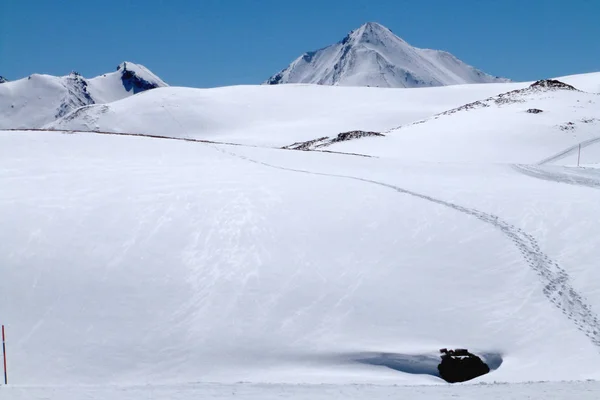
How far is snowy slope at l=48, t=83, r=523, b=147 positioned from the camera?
2687 inches

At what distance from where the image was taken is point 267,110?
77500 millimetres

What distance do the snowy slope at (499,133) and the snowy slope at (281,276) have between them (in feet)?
49.6

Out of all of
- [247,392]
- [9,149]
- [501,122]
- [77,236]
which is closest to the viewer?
[247,392]

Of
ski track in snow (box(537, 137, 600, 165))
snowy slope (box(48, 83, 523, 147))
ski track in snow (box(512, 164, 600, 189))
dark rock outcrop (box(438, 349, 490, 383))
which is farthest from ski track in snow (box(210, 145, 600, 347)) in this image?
snowy slope (box(48, 83, 523, 147))

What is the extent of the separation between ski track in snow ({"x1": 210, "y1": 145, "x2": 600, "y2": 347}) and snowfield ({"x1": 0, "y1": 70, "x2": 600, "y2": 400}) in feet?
0.18

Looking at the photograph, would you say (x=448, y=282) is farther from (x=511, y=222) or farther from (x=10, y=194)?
(x=10, y=194)

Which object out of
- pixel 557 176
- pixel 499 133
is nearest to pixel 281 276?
pixel 557 176

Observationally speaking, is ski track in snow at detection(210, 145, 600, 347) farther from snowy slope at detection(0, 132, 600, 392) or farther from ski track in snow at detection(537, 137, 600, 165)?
ski track in snow at detection(537, 137, 600, 165)

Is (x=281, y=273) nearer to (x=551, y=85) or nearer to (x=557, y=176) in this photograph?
(x=557, y=176)

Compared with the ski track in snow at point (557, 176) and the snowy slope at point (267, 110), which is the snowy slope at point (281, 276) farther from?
the snowy slope at point (267, 110)

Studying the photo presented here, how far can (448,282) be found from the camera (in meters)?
15.3

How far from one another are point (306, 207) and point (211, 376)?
743cm

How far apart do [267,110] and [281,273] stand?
63.5 m

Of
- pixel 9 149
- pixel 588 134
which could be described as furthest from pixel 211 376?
pixel 588 134
